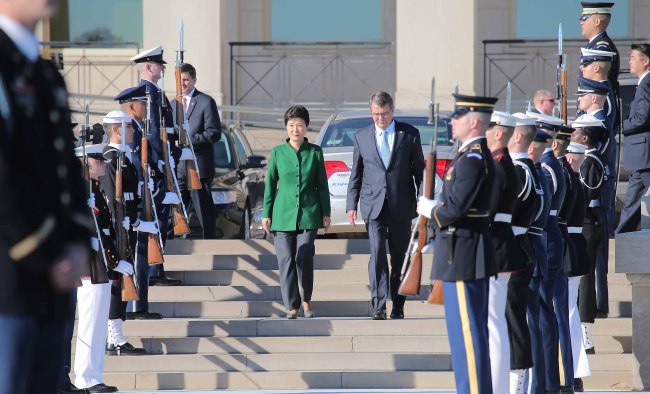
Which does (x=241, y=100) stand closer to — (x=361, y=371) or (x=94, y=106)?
(x=94, y=106)

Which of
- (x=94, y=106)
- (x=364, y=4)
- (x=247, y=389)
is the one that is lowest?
(x=247, y=389)

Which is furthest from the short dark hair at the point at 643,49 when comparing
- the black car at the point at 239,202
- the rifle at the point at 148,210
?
the black car at the point at 239,202

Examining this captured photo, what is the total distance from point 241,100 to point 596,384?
626 inches

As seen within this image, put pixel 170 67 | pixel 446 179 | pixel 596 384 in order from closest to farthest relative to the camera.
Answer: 1. pixel 446 179
2. pixel 596 384
3. pixel 170 67

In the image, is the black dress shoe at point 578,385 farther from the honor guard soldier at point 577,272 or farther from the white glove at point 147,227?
the white glove at point 147,227

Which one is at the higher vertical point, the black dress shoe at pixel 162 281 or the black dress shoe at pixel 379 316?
the black dress shoe at pixel 162 281

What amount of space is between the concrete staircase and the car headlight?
3013mm

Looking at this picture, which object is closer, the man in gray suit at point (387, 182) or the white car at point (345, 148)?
the man in gray suit at point (387, 182)

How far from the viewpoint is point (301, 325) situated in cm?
1227

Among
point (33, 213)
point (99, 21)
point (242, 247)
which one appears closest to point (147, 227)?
point (242, 247)

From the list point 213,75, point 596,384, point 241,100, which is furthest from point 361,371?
point 241,100

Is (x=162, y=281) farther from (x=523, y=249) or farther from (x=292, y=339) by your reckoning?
(x=523, y=249)

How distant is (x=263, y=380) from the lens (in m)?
11.6

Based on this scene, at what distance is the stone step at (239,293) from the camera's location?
13008 mm
